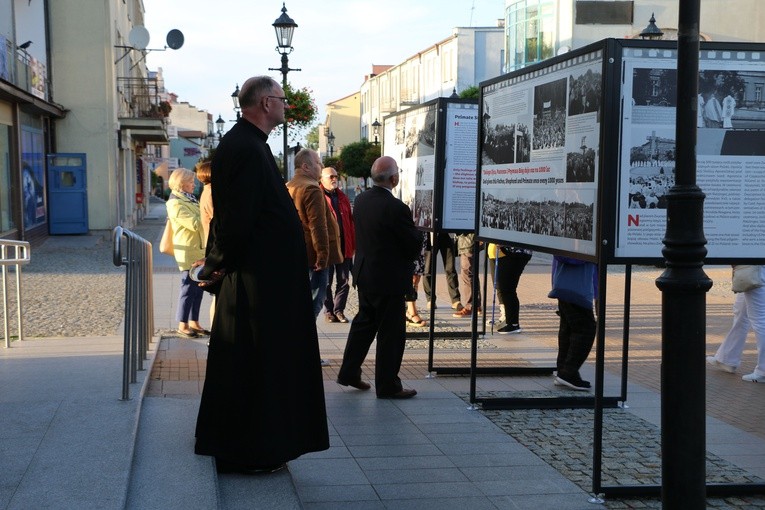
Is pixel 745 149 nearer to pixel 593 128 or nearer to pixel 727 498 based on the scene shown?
pixel 593 128

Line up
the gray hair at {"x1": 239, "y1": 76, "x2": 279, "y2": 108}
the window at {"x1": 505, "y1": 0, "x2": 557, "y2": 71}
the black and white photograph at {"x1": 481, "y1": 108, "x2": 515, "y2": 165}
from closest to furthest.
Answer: the gray hair at {"x1": 239, "y1": 76, "x2": 279, "y2": 108} → the black and white photograph at {"x1": 481, "y1": 108, "x2": 515, "y2": 165} → the window at {"x1": 505, "y1": 0, "x2": 557, "y2": 71}

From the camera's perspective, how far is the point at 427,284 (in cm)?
1234

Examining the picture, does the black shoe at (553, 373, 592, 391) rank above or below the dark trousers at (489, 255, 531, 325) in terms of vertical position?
below

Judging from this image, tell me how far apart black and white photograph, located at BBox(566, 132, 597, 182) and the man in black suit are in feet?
6.70

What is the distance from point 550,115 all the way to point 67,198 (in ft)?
79.0

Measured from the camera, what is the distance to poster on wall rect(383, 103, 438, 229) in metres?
9.37

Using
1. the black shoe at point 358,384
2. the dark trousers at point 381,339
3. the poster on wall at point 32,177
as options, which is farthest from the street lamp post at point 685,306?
the poster on wall at point 32,177

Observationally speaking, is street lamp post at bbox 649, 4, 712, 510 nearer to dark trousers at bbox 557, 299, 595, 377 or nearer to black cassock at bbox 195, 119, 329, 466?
black cassock at bbox 195, 119, 329, 466

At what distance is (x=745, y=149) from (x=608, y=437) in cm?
225

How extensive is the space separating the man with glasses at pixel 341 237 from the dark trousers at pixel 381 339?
2.93 m

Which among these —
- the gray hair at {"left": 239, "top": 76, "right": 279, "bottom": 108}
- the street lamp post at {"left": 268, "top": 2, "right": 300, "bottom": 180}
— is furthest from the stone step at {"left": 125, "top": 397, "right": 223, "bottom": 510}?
the street lamp post at {"left": 268, "top": 2, "right": 300, "bottom": 180}

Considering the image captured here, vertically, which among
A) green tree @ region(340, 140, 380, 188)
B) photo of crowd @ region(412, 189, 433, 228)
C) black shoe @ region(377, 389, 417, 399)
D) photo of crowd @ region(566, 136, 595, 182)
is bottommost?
black shoe @ region(377, 389, 417, 399)

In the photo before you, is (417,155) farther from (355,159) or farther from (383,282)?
(355,159)

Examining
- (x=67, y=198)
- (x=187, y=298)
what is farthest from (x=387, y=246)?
(x=67, y=198)
